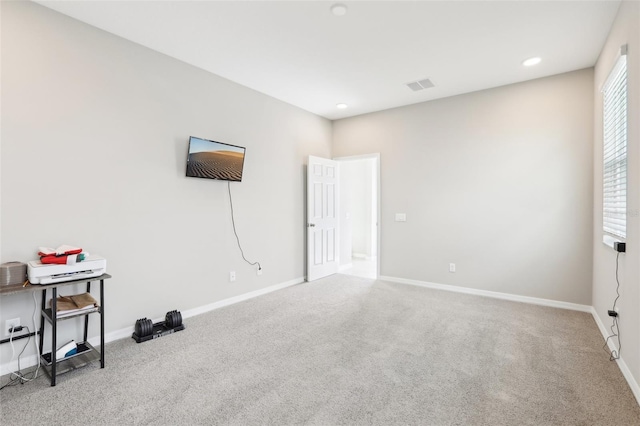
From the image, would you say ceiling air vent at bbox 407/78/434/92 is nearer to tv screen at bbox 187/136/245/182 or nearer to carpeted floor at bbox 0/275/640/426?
tv screen at bbox 187/136/245/182

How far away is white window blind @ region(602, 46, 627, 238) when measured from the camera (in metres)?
2.45

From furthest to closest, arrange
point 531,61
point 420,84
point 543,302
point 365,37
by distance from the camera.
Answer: point 420,84 → point 543,302 → point 531,61 → point 365,37

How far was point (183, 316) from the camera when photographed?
3.45 metres

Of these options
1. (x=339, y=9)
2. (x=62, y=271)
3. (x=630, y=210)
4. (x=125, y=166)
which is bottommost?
(x=62, y=271)

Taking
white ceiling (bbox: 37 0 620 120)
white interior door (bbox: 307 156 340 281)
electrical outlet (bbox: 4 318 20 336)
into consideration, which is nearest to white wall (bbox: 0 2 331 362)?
electrical outlet (bbox: 4 318 20 336)

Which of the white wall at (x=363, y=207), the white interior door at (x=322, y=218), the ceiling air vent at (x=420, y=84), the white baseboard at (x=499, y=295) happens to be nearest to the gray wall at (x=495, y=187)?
the white baseboard at (x=499, y=295)

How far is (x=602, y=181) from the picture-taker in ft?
10.3

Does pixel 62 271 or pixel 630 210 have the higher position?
pixel 630 210

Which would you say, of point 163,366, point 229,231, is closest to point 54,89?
point 229,231

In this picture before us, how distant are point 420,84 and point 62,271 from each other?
163 inches

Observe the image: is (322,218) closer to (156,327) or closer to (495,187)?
(495,187)

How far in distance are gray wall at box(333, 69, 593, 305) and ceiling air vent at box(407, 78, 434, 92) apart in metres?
0.59

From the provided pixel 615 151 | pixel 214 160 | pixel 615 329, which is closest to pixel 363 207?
pixel 214 160

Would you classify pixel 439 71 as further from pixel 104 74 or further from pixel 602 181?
pixel 104 74
